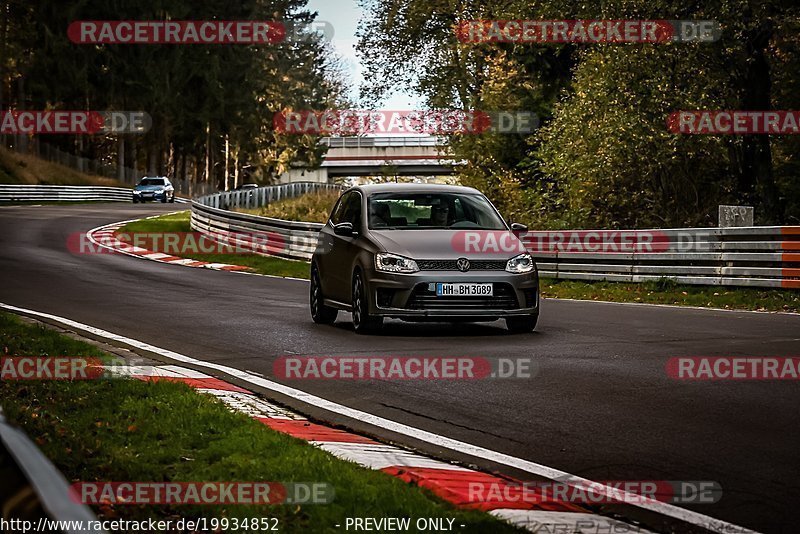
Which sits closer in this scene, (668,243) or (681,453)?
(681,453)

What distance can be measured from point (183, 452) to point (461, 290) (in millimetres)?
7603

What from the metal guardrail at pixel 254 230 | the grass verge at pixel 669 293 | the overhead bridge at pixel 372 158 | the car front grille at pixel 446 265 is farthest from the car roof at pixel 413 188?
the overhead bridge at pixel 372 158

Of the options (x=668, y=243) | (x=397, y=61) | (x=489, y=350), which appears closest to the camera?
(x=489, y=350)

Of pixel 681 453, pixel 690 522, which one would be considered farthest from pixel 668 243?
pixel 690 522

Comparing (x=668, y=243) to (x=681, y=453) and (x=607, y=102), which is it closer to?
(x=607, y=102)

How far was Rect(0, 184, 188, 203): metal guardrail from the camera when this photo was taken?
214ft

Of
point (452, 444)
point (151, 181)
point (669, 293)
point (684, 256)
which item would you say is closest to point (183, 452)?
point (452, 444)

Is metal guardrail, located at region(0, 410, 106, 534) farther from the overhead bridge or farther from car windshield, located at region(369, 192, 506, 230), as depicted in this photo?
the overhead bridge

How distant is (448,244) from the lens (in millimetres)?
14805

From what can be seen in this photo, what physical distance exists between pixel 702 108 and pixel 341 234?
522 inches

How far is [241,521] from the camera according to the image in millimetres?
5457

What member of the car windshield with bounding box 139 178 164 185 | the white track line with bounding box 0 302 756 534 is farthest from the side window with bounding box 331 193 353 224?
the car windshield with bounding box 139 178 164 185

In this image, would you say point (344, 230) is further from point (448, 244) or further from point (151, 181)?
point (151, 181)

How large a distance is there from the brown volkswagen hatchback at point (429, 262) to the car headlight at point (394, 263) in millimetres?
11
